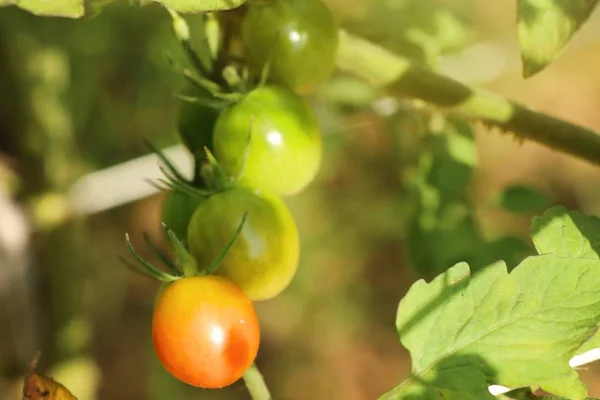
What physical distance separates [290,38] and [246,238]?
0.18 m

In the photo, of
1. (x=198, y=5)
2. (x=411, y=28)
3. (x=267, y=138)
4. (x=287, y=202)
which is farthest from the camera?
(x=287, y=202)

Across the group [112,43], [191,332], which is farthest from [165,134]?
[191,332]

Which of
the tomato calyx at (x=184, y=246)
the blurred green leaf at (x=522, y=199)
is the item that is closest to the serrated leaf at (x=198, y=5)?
the tomato calyx at (x=184, y=246)

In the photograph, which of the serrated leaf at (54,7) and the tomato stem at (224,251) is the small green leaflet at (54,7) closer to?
the serrated leaf at (54,7)

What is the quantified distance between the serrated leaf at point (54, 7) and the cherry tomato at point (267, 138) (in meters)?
0.15

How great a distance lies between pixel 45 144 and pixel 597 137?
34.7 inches

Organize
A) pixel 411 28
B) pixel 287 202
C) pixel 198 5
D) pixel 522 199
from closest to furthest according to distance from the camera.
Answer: pixel 198 5 → pixel 522 199 → pixel 411 28 → pixel 287 202

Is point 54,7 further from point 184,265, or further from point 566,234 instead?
point 566,234

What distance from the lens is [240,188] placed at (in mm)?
552

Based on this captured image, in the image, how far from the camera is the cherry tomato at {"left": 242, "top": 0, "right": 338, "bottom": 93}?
585mm

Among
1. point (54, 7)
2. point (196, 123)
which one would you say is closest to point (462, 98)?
point (196, 123)

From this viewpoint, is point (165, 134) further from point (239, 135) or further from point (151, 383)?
point (239, 135)

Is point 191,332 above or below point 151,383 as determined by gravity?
above

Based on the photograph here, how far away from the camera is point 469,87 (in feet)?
2.08
